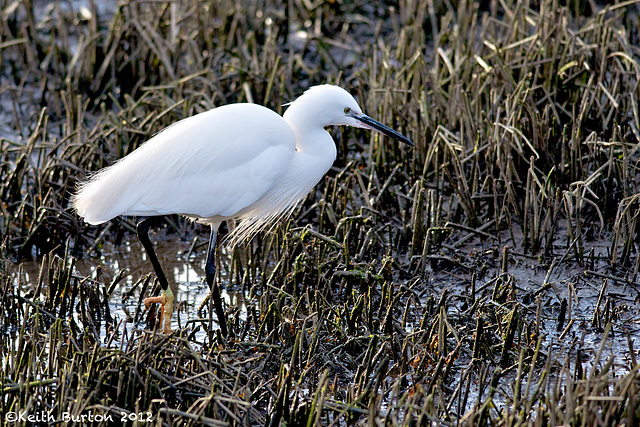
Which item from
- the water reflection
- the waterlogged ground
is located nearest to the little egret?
the water reflection

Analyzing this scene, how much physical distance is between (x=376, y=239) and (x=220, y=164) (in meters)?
1.08

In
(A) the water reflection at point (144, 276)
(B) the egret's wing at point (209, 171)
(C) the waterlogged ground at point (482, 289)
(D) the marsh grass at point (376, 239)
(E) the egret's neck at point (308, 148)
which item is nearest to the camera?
(D) the marsh grass at point (376, 239)

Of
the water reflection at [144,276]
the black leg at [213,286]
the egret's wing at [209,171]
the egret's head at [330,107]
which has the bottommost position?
the water reflection at [144,276]

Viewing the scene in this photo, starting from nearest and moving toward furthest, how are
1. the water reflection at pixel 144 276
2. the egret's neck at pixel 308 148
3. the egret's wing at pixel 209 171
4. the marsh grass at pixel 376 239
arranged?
the marsh grass at pixel 376 239 < the egret's wing at pixel 209 171 < the egret's neck at pixel 308 148 < the water reflection at pixel 144 276

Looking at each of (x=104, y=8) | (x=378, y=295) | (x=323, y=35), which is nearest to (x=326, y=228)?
(x=378, y=295)

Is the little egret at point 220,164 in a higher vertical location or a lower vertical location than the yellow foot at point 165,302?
higher

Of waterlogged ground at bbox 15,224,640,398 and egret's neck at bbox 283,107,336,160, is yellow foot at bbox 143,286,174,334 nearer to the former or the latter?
waterlogged ground at bbox 15,224,640,398

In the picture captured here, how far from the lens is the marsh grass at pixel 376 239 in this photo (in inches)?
112

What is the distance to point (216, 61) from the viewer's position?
22.1 ft

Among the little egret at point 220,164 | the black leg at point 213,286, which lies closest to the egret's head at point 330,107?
the little egret at point 220,164

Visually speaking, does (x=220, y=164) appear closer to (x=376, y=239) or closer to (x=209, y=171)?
(x=209, y=171)

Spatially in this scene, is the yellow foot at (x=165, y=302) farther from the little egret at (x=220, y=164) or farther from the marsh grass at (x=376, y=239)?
the marsh grass at (x=376, y=239)

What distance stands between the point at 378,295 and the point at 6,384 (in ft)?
6.36

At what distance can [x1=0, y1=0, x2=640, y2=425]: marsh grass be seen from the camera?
2.84m
